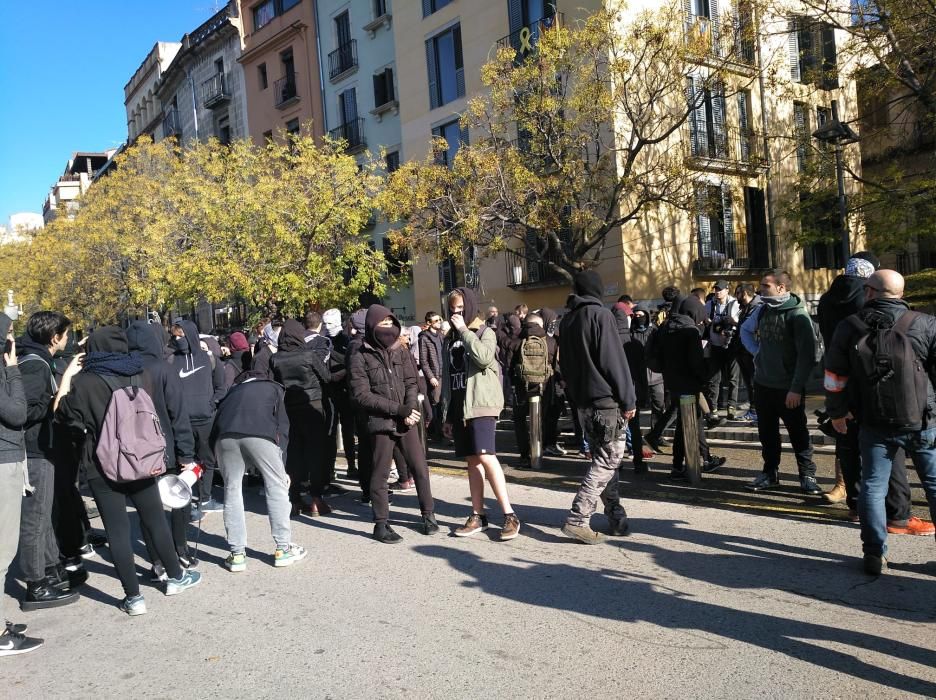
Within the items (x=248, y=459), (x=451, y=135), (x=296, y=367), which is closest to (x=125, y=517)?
(x=248, y=459)

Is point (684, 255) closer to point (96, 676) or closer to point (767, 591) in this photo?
point (767, 591)

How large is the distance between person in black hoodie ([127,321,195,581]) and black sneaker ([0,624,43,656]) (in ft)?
3.54

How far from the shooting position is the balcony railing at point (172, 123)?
40.8 meters

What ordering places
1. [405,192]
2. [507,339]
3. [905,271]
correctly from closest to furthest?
[507,339]
[405,192]
[905,271]

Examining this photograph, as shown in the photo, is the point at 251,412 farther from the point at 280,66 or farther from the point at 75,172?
the point at 75,172

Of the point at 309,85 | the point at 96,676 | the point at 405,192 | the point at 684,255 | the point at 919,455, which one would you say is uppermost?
the point at 309,85

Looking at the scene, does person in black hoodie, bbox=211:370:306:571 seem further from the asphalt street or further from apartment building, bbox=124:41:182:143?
apartment building, bbox=124:41:182:143

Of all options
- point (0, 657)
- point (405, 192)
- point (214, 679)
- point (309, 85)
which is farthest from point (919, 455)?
point (309, 85)

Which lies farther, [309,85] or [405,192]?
[309,85]

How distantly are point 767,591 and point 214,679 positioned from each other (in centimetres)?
315

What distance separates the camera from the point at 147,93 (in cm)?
4781

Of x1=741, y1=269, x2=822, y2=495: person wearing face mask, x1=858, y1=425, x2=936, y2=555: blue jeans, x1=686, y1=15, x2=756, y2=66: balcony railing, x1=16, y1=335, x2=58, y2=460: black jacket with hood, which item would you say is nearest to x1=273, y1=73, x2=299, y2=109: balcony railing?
x1=686, y1=15, x2=756, y2=66: balcony railing

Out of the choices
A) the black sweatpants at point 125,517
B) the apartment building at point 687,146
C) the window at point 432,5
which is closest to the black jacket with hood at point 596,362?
the black sweatpants at point 125,517

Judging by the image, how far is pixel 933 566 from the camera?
4.77 metres
